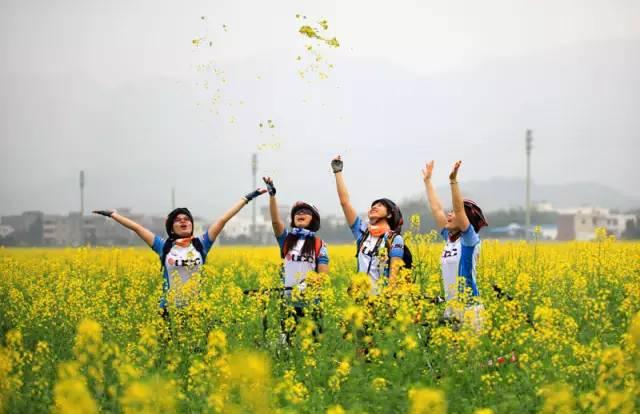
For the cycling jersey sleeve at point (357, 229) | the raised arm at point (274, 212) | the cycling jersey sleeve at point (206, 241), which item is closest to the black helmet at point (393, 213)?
the cycling jersey sleeve at point (357, 229)

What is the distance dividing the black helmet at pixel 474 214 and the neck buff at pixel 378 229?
2.31ft

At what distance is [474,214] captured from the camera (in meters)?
6.99

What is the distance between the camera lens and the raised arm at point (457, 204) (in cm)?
660

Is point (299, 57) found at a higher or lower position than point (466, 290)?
higher

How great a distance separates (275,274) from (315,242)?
89.8 inches

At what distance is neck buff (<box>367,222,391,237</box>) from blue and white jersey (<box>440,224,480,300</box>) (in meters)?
0.53

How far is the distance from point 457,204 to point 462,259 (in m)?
0.53

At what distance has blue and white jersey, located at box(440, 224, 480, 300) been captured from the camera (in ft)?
22.3

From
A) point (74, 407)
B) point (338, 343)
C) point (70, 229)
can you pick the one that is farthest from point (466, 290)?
point (70, 229)

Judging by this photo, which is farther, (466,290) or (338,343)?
(338,343)

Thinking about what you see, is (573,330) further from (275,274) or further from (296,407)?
(275,274)

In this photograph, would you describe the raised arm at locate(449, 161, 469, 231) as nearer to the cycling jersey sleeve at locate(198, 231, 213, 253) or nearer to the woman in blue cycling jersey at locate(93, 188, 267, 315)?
the woman in blue cycling jersey at locate(93, 188, 267, 315)

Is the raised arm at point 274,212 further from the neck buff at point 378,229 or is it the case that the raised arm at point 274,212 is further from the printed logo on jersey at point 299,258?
the neck buff at point 378,229

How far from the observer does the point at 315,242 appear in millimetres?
7664
